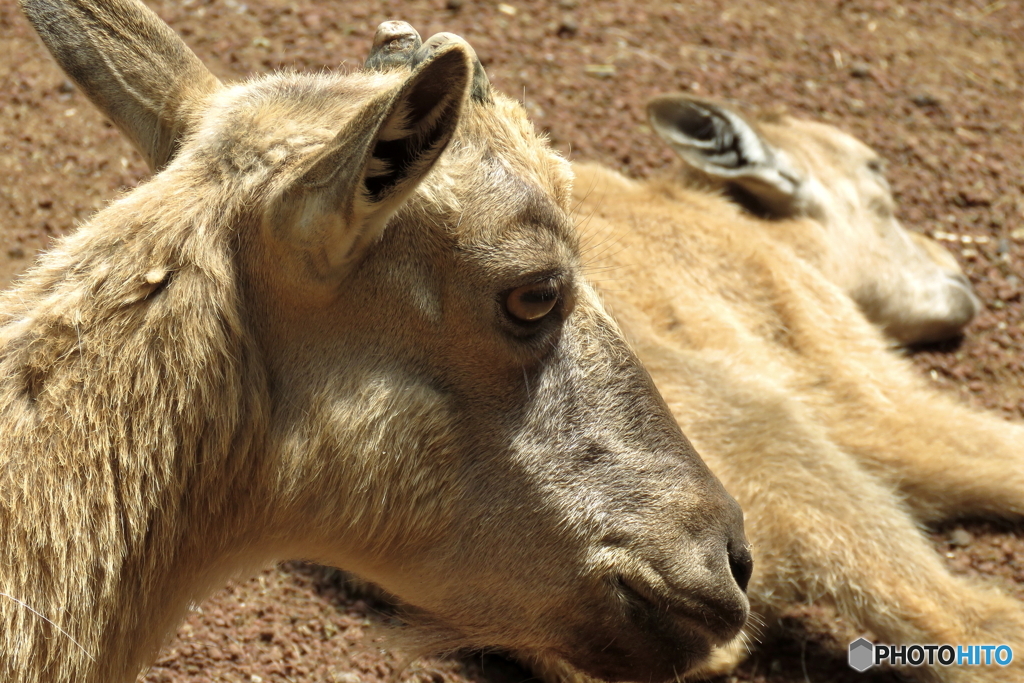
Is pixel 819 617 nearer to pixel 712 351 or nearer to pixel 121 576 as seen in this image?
pixel 712 351

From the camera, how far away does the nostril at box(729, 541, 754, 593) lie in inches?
125

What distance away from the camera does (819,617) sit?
475cm

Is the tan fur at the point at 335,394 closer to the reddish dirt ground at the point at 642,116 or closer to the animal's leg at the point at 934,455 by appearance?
the reddish dirt ground at the point at 642,116

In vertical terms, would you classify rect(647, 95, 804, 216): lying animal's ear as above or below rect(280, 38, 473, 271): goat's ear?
below

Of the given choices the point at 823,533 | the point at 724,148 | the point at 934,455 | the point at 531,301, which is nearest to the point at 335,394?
the point at 531,301

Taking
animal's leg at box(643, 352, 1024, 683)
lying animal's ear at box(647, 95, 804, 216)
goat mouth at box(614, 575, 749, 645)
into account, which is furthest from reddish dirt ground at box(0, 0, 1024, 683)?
goat mouth at box(614, 575, 749, 645)

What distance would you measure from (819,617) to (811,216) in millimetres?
2911

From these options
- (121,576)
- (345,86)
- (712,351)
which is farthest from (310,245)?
(712,351)

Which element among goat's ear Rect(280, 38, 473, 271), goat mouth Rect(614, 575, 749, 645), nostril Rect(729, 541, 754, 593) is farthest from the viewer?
nostril Rect(729, 541, 754, 593)

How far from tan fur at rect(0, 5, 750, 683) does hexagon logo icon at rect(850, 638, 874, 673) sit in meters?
1.65

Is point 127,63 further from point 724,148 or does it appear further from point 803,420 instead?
point 724,148

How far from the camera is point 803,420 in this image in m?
4.89

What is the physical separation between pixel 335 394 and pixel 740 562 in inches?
57.0

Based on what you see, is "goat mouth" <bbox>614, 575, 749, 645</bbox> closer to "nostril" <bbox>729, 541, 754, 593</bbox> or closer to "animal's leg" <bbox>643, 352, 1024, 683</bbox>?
"nostril" <bbox>729, 541, 754, 593</bbox>
